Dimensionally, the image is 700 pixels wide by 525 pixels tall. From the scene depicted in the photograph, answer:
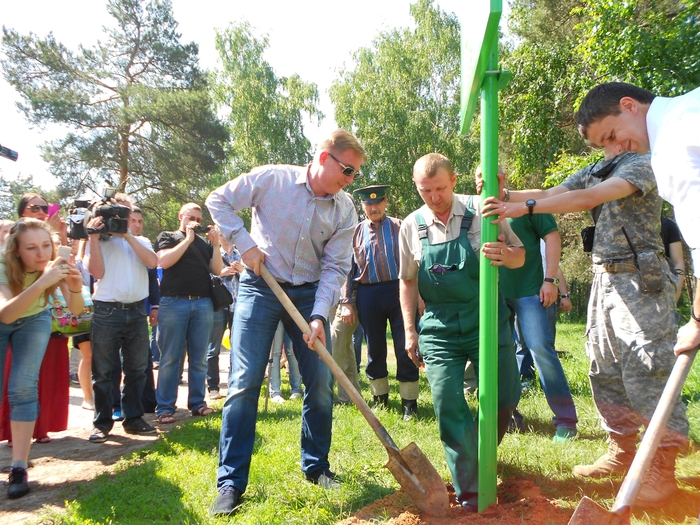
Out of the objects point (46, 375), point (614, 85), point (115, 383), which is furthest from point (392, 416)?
point (614, 85)

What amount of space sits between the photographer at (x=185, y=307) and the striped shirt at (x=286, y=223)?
2536 millimetres

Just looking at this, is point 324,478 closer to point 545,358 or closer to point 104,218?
point 545,358

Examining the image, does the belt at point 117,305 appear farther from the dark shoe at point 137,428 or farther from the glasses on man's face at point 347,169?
the glasses on man's face at point 347,169

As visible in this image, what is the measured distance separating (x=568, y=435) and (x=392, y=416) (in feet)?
5.36

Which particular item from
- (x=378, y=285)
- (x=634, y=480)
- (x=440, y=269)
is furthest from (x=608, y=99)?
(x=378, y=285)

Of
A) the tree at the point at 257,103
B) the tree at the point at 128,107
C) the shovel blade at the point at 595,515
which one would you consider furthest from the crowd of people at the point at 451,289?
the tree at the point at 257,103

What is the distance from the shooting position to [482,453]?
2.96m

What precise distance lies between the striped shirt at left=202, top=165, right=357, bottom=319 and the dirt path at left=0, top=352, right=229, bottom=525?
2.12 metres

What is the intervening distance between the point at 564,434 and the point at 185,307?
3.84 m

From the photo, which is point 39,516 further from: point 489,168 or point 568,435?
point 568,435

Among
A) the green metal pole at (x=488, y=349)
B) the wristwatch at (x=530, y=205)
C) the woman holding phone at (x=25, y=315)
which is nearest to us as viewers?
the wristwatch at (x=530, y=205)

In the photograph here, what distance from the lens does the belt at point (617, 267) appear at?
10.3ft

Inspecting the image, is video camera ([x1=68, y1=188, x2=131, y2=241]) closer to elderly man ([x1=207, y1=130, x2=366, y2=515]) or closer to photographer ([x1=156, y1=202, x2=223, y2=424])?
photographer ([x1=156, y1=202, x2=223, y2=424])

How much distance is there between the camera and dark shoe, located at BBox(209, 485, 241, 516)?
10.5ft
